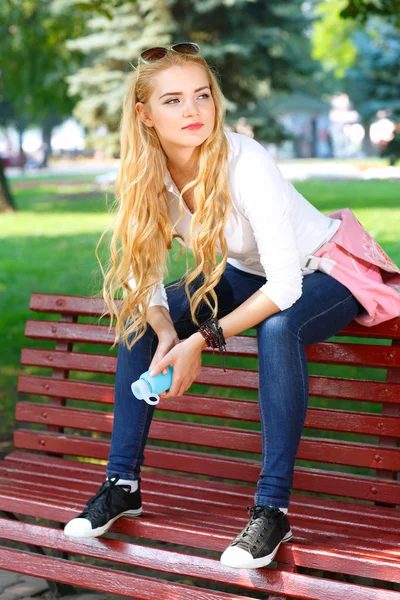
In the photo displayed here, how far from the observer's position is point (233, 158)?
2971 millimetres

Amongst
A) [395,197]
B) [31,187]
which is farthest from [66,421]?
[31,187]

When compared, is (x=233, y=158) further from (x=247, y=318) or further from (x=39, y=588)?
(x=39, y=588)

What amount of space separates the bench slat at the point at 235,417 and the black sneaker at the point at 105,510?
54cm

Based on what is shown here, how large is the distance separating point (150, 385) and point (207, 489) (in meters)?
0.63

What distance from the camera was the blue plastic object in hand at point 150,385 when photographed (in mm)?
2930

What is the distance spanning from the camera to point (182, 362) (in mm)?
2924

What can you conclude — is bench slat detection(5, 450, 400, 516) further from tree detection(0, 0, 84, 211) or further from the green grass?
tree detection(0, 0, 84, 211)

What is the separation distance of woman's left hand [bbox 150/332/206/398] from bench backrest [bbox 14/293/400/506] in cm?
50

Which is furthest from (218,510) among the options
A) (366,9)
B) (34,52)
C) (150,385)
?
(34,52)

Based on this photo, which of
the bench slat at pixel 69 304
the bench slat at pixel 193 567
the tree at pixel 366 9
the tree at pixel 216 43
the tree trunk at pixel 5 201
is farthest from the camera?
the tree at pixel 216 43

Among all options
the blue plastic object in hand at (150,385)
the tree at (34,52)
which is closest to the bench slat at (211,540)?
the blue plastic object in hand at (150,385)

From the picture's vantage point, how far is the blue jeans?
277cm

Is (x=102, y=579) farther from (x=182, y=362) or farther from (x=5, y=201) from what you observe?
(x=5, y=201)

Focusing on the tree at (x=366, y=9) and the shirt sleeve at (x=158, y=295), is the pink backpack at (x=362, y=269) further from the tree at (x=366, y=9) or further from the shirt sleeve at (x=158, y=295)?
the tree at (x=366, y=9)
